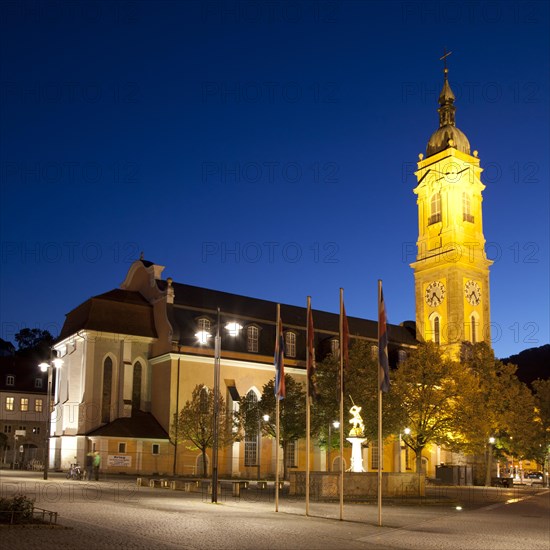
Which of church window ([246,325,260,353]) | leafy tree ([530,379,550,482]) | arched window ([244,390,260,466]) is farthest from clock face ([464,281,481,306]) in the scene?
arched window ([244,390,260,466])

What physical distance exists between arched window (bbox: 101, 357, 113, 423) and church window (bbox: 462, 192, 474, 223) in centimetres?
4424

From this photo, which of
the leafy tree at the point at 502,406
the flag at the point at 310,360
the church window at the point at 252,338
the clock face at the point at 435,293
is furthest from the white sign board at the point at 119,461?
the clock face at the point at 435,293

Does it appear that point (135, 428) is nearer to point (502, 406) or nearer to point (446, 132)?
point (502, 406)

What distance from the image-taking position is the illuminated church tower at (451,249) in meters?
81.4

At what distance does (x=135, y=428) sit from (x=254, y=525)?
124ft

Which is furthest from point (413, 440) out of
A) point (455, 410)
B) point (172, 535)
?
point (172, 535)

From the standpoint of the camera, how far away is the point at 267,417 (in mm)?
57625

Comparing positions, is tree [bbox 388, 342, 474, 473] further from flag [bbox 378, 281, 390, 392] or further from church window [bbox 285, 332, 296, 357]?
flag [bbox 378, 281, 390, 392]

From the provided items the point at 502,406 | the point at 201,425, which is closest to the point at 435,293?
the point at 502,406

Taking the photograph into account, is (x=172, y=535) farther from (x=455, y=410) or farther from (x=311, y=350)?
(x=455, y=410)

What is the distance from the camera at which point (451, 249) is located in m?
81.7

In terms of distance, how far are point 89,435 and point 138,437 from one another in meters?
3.69

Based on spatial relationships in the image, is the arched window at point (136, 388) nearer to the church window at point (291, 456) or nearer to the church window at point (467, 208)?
the church window at point (291, 456)

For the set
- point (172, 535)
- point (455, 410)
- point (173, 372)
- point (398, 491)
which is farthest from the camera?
point (173, 372)
